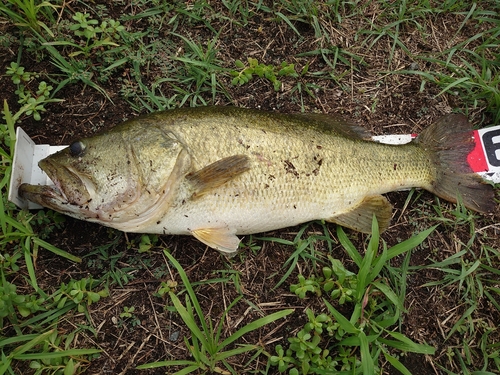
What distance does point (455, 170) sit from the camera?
11.1ft

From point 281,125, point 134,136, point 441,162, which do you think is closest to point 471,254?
point 441,162

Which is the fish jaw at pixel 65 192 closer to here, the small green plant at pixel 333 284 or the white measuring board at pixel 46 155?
the white measuring board at pixel 46 155

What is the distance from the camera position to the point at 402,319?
314 centimetres

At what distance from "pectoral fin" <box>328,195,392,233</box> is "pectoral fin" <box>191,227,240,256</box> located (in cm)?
83

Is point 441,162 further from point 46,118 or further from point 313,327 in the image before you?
point 46,118

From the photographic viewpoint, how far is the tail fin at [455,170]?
11.1 ft

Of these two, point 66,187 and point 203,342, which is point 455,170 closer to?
point 203,342

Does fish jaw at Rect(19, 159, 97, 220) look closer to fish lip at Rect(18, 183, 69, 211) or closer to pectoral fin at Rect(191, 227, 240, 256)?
fish lip at Rect(18, 183, 69, 211)

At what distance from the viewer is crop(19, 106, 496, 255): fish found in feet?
8.86

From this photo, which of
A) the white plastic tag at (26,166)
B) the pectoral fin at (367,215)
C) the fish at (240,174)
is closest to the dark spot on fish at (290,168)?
the fish at (240,174)

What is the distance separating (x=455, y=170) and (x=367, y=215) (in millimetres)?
892

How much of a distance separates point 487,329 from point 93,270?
10.2 ft

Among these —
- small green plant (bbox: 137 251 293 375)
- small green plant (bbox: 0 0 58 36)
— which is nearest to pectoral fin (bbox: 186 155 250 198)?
small green plant (bbox: 137 251 293 375)

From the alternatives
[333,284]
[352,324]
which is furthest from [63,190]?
[352,324]
